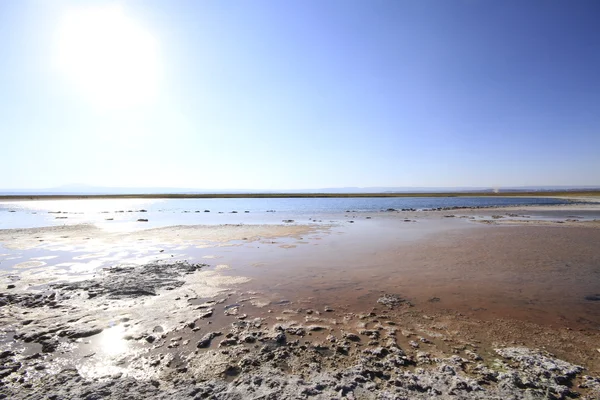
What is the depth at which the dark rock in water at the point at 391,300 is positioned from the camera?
Answer: 8289 millimetres

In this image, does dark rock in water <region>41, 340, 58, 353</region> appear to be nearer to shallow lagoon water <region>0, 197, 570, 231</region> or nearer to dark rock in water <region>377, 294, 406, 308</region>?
dark rock in water <region>377, 294, 406, 308</region>

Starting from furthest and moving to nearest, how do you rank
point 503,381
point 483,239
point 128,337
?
point 483,239 → point 128,337 → point 503,381

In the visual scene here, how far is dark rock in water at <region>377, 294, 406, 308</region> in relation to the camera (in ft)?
27.2

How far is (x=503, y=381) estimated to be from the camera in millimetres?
4551

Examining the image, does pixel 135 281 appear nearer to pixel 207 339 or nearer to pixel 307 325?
pixel 207 339

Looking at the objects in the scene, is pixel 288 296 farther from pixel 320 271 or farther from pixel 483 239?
pixel 483 239

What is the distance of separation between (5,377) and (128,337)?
1.92 meters

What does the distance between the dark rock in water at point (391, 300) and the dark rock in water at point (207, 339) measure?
4766mm

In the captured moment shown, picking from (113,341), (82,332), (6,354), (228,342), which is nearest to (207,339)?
(228,342)

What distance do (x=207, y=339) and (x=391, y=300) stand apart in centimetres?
542

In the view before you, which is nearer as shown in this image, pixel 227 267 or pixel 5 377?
pixel 5 377

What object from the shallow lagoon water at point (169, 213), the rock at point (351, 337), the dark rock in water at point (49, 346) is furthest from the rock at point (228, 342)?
the shallow lagoon water at point (169, 213)

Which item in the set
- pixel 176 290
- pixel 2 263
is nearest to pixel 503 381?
pixel 176 290

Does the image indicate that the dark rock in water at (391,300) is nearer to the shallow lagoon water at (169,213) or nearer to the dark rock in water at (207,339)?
the dark rock in water at (207,339)
